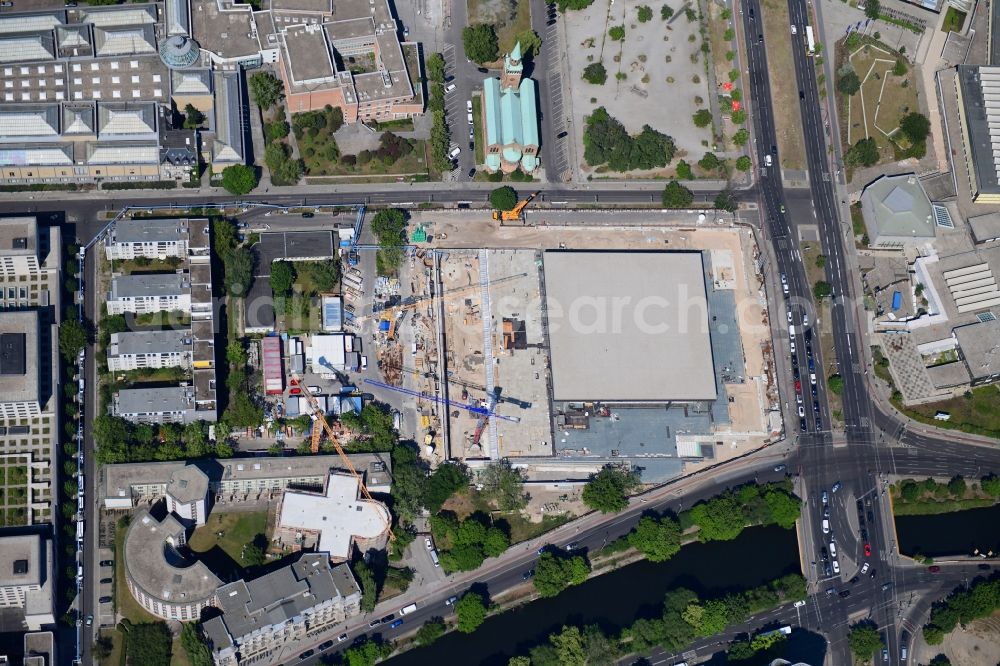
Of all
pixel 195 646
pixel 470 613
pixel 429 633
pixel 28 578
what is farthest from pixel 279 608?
pixel 28 578

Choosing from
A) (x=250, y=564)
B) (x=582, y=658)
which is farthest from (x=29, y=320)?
(x=582, y=658)

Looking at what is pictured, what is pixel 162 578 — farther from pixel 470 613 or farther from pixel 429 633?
pixel 470 613

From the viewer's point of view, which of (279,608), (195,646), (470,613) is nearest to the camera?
(195,646)

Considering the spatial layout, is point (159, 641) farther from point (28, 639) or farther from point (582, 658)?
point (582, 658)

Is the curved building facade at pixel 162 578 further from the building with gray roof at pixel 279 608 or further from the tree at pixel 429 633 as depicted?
the tree at pixel 429 633

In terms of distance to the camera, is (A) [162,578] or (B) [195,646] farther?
(A) [162,578]
